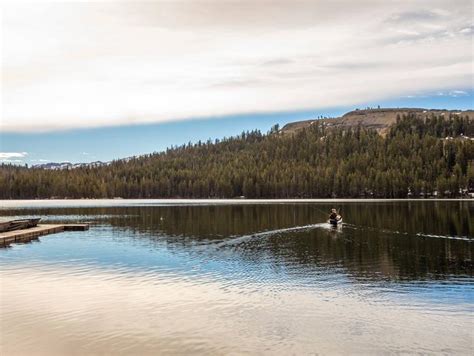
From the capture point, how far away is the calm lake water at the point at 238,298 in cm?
2533

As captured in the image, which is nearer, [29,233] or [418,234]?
[29,233]

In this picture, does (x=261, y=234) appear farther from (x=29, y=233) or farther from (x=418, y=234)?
(x=29, y=233)

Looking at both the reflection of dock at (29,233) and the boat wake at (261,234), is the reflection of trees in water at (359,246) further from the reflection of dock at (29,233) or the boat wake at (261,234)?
the reflection of dock at (29,233)

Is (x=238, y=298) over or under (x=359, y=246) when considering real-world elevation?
over

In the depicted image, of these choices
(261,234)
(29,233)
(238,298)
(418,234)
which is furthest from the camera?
(261,234)

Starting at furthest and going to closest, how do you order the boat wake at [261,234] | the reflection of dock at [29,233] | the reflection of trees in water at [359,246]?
1. the reflection of dock at [29,233]
2. the boat wake at [261,234]
3. the reflection of trees in water at [359,246]

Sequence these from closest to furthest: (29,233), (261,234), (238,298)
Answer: (238,298) < (29,233) < (261,234)

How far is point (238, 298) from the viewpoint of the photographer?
3497 cm

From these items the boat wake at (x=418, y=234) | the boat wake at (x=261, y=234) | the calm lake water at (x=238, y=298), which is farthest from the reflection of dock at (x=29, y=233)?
the boat wake at (x=418, y=234)

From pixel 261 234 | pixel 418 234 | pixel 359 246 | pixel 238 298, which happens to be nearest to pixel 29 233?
pixel 261 234

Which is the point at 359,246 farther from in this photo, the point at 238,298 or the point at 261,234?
the point at 238,298

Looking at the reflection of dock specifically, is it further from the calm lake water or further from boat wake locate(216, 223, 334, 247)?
boat wake locate(216, 223, 334, 247)

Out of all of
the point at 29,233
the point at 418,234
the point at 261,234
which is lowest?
the point at 418,234

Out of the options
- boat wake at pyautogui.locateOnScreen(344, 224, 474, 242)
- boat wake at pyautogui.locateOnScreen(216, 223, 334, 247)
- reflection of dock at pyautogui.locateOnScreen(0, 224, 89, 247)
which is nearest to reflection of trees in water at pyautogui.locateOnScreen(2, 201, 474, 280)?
boat wake at pyautogui.locateOnScreen(344, 224, 474, 242)
